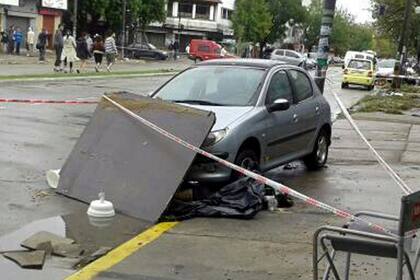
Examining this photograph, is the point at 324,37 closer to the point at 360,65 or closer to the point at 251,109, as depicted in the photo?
the point at 251,109

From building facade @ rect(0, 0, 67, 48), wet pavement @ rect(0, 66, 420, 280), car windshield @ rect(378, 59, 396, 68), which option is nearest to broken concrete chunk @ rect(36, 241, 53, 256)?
A: wet pavement @ rect(0, 66, 420, 280)

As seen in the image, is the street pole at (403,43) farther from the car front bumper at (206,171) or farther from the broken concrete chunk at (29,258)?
the broken concrete chunk at (29,258)

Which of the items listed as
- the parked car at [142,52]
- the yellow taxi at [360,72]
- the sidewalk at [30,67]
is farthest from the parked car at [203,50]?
the yellow taxi at [360,72]

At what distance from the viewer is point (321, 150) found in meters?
10.9

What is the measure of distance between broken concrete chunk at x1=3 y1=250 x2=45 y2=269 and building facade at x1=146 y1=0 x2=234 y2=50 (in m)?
78.3

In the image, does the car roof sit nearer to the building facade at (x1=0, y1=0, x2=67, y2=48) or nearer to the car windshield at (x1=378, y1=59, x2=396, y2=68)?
the car windshield at (x1=378, y1=59, x2=396, y2=68)

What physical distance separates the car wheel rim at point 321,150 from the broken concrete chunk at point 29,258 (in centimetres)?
564

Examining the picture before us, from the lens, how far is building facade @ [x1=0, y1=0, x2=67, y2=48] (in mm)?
48344

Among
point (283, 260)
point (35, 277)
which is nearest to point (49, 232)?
point (35, 277)

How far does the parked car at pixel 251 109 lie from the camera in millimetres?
7871

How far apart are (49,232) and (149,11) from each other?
175 ft

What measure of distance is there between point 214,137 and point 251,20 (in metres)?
71.6

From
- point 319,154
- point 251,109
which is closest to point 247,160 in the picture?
point 251,109

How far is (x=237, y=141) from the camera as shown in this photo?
26.1 ft
